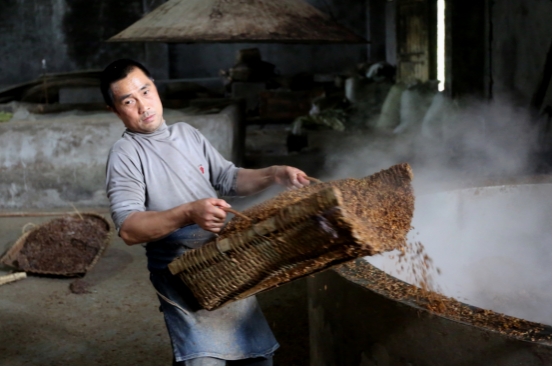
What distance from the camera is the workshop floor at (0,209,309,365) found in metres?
3.42

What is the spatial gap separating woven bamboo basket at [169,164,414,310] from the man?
18 centimetres

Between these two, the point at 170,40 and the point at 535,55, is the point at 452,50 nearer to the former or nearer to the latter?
the point at 535,55

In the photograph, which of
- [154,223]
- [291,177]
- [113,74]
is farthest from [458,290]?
[113,74]

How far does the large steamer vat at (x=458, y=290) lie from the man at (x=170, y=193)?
1.08 feet

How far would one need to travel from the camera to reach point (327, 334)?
2459mm

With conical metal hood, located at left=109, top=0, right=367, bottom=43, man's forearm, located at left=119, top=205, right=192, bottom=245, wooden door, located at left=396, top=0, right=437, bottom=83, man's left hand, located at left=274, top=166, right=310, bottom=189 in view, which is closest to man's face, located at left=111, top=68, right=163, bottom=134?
man's forearm, located at left=119, top=205, right=192, bottom=245

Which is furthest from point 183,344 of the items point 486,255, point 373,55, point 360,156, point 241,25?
point 373,55

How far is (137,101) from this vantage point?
7.04 feet

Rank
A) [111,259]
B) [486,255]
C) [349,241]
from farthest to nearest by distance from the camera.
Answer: [111,259] → [486,255] → [349,241]

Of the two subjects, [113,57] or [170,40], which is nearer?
[170,40]

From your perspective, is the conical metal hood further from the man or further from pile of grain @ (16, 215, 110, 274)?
the man

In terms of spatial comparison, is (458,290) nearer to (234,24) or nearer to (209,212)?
(209,212)

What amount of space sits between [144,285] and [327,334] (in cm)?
227

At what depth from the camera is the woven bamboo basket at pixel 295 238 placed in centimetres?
169
